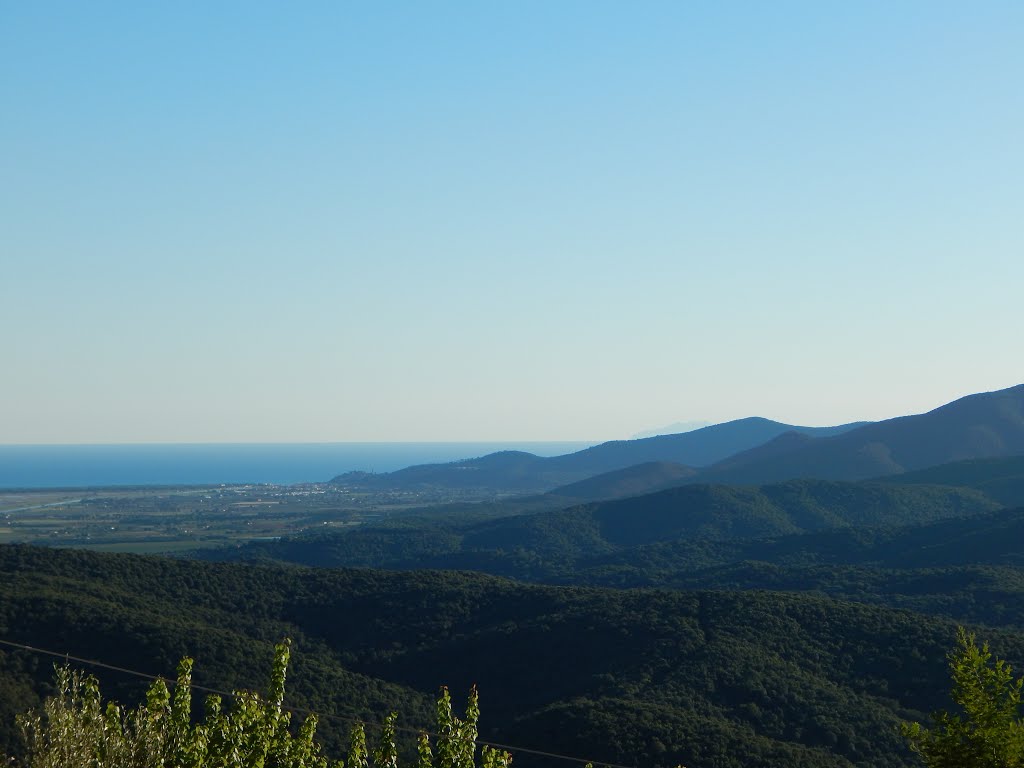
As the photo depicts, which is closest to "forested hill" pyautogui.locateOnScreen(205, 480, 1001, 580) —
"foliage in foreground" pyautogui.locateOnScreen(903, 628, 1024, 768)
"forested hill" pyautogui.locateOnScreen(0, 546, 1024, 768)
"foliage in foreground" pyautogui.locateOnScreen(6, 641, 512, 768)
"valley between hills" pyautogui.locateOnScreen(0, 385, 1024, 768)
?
"valley between hills" pyautogui.locateOnScreen(0, 385, 1024, 768)

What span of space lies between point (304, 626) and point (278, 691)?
57829mm

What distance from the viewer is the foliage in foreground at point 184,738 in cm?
1434

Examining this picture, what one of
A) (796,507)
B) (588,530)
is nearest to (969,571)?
(796,507)

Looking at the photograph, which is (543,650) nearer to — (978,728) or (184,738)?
(978,728)

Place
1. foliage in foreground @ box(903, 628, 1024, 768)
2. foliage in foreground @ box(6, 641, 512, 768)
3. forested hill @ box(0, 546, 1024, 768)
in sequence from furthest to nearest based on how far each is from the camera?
forested hill @ box(0, 546, 1024, 768), foliage in foreground @ box(903, 628, 1024, 768), foliage in foreground @ box(6, 641, 512, 768)

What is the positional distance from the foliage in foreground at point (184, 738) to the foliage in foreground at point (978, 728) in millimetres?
8297

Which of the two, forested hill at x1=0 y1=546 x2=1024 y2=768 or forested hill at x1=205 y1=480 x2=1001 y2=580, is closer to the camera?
forested hill at x1=0 y1=546 x2=1024 y2=768

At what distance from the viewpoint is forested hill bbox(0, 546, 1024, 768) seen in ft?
153

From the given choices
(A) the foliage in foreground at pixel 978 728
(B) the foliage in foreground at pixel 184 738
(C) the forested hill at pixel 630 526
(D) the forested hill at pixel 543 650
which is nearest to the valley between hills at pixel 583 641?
(D) the forested hill at pixel 543 650

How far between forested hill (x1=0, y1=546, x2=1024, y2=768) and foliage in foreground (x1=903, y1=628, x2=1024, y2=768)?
24.0 m

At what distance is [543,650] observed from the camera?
63688mm

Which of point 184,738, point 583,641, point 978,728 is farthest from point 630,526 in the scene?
point 184,738

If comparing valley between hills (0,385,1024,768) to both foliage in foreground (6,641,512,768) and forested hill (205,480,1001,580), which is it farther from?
forested hill (205,480,1001,580)

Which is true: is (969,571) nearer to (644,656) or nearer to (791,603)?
(791,603)
